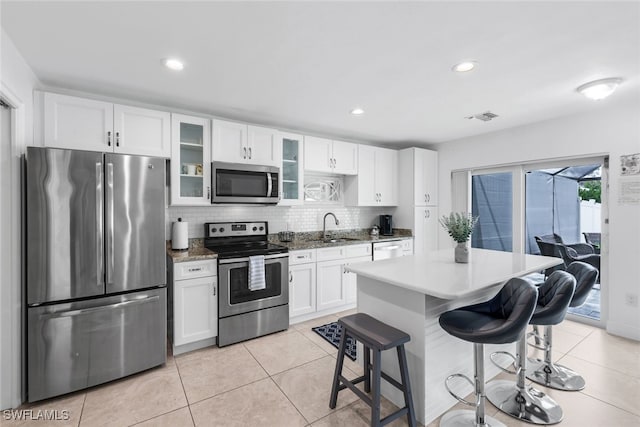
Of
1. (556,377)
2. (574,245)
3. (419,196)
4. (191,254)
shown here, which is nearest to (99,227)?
(191,254)

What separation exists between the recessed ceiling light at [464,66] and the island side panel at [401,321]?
5.60ft

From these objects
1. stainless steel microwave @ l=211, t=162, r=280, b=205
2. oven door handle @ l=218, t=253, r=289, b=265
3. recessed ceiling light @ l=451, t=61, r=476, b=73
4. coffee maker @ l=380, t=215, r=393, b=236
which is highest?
recessed ceiling light @ l=451, t=61, r=476, b=73

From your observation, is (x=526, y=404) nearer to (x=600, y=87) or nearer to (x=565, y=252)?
(x=565, y=252)

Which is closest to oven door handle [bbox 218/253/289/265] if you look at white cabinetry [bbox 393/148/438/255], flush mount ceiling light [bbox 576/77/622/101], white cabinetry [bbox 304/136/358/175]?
white cabinetry [bbox 304/136/358/175]

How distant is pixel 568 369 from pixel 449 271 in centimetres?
145

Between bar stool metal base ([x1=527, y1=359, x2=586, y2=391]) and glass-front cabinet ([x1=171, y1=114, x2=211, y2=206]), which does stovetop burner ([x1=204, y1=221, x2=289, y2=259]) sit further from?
bar stool metal base ([x1=527, y1=359, x2=586, y2=391])

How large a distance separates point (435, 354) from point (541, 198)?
309cm

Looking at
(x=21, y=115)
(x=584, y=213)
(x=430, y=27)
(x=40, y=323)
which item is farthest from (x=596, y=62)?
(x=40, y=323)

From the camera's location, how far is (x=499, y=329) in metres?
1.56

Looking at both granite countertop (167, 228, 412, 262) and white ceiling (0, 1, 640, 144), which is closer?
white ceiling (0, 1, 640, 144)

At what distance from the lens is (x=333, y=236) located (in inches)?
175

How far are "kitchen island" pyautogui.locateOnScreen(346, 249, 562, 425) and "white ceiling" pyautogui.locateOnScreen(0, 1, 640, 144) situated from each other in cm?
153

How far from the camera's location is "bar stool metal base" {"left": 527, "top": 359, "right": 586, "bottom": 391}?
7.38 ft

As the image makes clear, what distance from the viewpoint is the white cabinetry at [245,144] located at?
3230 millimetres
